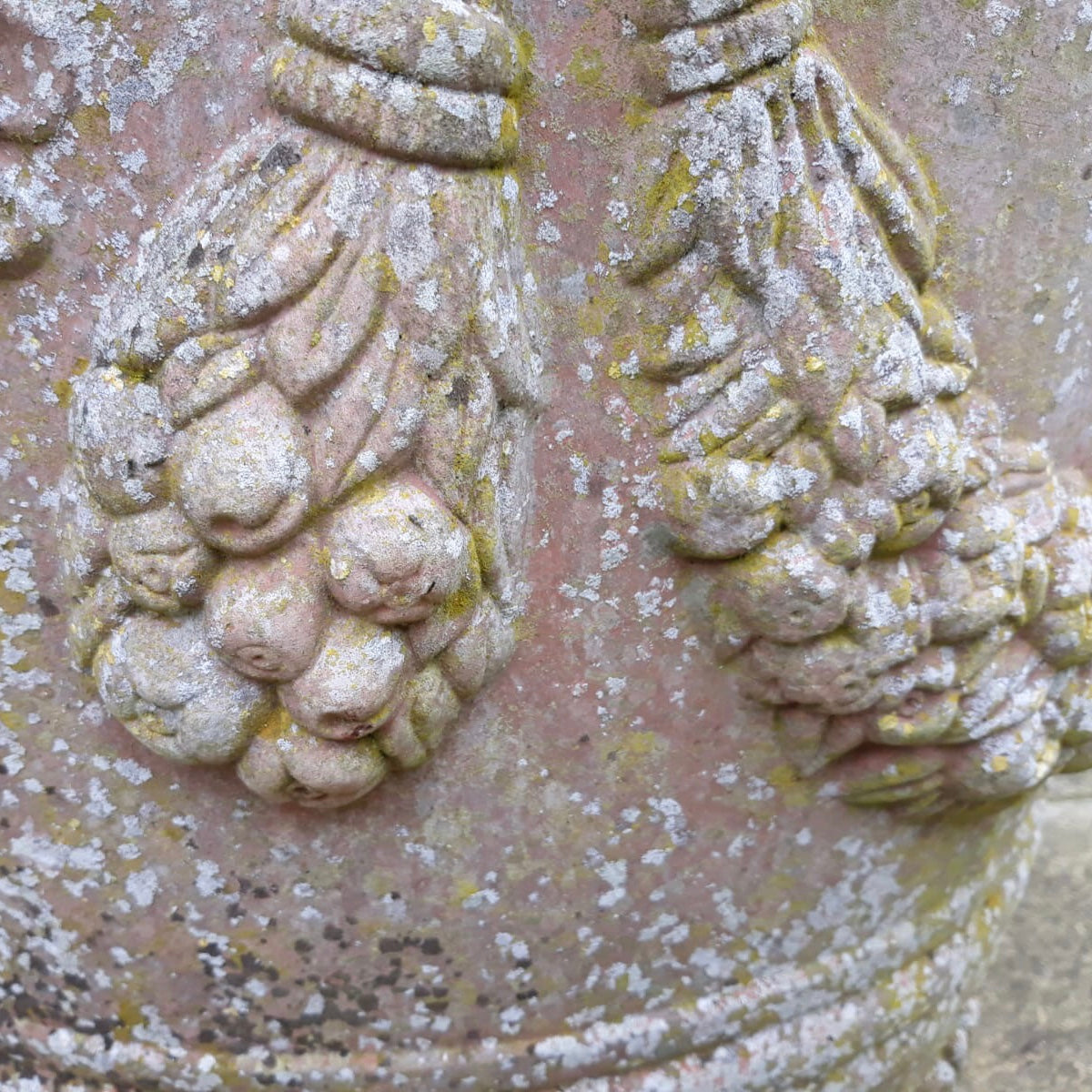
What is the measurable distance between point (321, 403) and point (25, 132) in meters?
0.32

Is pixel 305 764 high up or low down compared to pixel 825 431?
down

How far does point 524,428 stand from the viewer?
3.20 feet

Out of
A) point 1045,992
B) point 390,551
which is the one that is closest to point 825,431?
point 390,551

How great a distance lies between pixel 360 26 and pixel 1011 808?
1.22 metres

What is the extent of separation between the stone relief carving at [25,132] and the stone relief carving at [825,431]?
473 millimetres

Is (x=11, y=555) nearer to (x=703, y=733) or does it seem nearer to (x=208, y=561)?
(x=208, y=561)

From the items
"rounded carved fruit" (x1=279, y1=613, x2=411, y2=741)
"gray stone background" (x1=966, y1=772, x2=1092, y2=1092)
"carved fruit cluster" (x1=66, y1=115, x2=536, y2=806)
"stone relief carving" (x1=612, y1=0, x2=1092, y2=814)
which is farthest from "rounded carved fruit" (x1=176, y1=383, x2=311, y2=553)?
"gray stone background" (x1=966, y1=772, x2=1092, y2=1092)

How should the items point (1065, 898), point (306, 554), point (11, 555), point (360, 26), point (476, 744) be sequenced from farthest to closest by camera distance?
point (1065, 898), point (476, 744), point (11, 555), point (306, 554), point (360, 26)

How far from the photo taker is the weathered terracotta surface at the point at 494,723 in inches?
34.5

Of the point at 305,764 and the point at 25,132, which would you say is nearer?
the point at 25,132

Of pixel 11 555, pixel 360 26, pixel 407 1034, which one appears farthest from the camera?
pixel 407 1034

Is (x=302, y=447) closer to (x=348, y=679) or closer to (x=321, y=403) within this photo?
(x=321, y=403)

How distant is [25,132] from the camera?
86cm

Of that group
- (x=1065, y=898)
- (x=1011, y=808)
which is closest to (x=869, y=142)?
(x=1011, y=808)
